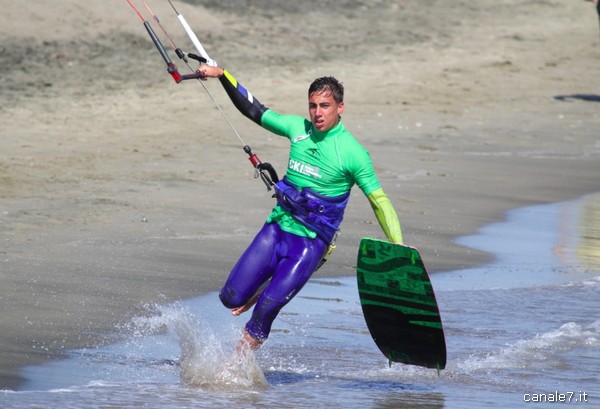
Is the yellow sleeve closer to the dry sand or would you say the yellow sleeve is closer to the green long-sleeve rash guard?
the green long-sleeve rash guard

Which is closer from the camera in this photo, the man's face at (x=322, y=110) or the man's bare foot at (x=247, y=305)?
the man's face at (x=322, y=110)

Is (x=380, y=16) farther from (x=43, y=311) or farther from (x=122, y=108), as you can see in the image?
(x=43, y=311)

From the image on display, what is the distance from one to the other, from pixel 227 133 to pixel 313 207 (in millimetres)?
9100

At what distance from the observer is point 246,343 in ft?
25.6

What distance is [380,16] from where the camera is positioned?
25.0m

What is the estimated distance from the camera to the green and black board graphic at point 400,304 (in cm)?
786

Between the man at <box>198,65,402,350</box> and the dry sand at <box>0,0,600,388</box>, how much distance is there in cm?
129

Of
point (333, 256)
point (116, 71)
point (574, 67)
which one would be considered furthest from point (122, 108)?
point (574, 67)

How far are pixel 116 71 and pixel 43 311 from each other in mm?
10511

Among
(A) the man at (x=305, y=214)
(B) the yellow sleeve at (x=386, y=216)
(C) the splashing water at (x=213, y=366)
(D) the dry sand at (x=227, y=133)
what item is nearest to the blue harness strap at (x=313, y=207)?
(A) the man at (x=305, y=214)

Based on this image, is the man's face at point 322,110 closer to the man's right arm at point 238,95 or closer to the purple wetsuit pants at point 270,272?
the man's right arm at point 238,95

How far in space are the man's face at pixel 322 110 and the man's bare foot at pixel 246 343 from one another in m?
1.25

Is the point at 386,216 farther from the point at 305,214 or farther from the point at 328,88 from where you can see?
the point at 328,88

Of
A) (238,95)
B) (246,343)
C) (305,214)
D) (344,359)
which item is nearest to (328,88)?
(238,95)
